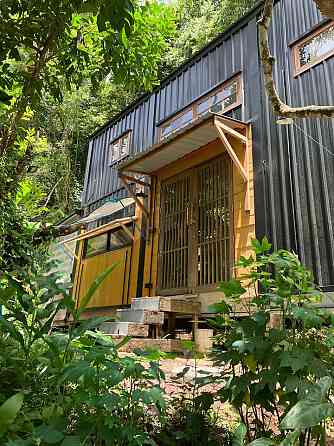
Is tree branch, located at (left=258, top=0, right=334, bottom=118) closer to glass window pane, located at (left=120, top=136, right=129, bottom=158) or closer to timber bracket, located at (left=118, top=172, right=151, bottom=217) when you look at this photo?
timber bracket, located at (left=118, top=172, right=151, bottom=217)

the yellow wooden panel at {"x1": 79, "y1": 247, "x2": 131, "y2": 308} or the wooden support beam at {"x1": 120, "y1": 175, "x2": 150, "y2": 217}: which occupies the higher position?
the wooden support beam at {"x1": 120, "y1": 175, "x2": 150, "y2": 217}

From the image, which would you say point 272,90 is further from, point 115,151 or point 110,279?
point 115,151

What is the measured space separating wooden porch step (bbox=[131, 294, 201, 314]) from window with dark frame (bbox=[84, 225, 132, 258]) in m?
2.96

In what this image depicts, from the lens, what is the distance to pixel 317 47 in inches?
232

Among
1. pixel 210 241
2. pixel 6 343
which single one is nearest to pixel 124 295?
pixel 210 241

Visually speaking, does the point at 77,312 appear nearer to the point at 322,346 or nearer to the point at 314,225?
the point at 322,346

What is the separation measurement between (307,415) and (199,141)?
6.28 metres

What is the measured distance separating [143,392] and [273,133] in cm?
568

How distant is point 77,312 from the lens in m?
1.73

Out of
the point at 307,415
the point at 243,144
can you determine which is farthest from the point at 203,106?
the point at 307,415

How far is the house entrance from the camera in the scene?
253 inches

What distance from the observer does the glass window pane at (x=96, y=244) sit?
1013 centimetres

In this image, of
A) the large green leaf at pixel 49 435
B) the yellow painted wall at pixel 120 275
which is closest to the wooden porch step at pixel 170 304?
the yellow painted wall at pixel 120 275

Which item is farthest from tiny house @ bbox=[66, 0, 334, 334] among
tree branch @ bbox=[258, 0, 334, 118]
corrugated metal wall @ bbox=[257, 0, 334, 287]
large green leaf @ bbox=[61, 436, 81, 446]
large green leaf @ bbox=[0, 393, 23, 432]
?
large green leaf @ bbox=[0, 393, 23, 432]
